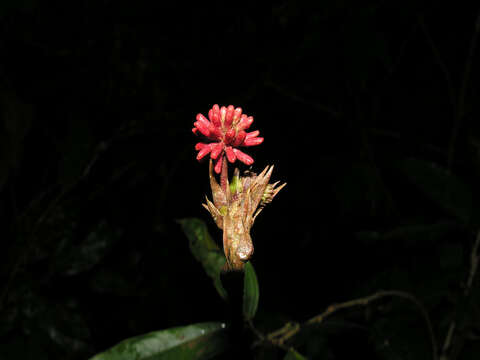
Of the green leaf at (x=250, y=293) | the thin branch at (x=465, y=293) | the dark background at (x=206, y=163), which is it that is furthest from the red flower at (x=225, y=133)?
the thin branch at (x=465, y=293)

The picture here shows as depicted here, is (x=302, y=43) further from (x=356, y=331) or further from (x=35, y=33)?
(x=356, y=331)

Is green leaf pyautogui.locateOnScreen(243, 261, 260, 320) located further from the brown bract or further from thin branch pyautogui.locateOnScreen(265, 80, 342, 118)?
thin branch pyautogui.locateOnScreen(265, 80, 342, 118)

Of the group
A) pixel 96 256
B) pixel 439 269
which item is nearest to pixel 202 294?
pixel 96 256

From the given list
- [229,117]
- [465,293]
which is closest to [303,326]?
[465,293]

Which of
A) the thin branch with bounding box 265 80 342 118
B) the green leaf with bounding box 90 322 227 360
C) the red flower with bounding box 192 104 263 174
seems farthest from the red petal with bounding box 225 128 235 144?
the thin branch with bounding box 265 80 342 118

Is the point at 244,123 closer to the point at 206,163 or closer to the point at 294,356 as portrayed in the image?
the point at 294,356

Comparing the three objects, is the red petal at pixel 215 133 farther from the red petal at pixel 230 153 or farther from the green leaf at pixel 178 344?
the green leaf at pixel 178 344
